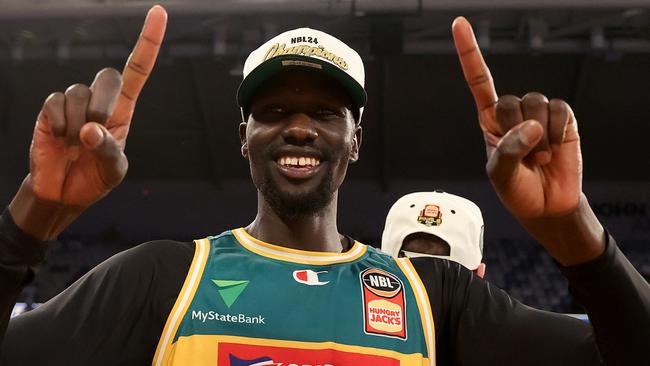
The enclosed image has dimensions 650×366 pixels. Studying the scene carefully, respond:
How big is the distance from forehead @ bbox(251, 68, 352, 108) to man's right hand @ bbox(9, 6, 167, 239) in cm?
51

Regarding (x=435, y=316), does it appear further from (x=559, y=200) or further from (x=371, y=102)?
(x=371, y=102)

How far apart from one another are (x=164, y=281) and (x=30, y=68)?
898 centimetres

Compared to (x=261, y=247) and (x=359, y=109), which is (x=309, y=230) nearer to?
(x=261, y=247)

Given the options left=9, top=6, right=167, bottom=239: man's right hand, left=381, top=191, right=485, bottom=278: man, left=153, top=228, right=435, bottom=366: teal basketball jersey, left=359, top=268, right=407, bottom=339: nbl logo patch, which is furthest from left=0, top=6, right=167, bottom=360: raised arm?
left=381, top=191, right=485, bottom=278: man

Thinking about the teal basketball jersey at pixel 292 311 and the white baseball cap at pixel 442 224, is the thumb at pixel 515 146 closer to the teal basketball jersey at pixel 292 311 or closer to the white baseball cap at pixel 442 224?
the teal basketball jersey at pixel 292 311

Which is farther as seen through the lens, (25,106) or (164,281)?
(25,106)

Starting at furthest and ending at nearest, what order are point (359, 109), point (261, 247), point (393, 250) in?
point (393, 250)
point (359, 109)
point (261, 247)

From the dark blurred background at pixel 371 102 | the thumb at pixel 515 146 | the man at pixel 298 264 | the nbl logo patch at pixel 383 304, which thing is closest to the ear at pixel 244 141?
the man at pixel 298 264

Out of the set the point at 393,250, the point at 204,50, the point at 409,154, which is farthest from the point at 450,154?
the point at 393,250

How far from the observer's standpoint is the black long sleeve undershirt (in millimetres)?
1222

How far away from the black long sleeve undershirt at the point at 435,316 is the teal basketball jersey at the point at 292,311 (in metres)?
0.04

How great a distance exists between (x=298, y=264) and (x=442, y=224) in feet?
2.85

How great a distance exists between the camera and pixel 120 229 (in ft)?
37.8

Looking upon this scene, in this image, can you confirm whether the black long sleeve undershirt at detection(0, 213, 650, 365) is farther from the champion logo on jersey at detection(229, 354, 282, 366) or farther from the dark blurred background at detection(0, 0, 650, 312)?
the dark blurred background at detection(0, 0, 650, 312)
